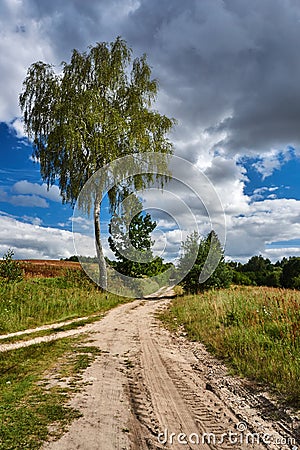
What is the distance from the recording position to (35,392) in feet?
17.2

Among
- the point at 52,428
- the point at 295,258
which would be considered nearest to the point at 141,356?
the point at 52,428

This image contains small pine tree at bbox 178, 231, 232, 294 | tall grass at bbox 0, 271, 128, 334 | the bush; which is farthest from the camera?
small pine tree at bbox 178, 231, 232, 294

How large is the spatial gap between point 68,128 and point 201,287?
44.9 feet

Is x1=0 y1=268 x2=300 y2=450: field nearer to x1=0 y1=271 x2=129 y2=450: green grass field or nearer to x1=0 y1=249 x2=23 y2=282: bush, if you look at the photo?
x1=0 y1=271 x2=129 y2=450: green grass field

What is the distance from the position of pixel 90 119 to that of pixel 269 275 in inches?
1929

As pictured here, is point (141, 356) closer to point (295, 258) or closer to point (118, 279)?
point (118, 279)

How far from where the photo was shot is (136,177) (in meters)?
22.9

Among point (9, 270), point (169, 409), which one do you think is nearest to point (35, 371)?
point (169, 409)

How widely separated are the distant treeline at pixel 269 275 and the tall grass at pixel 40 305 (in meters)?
22.1

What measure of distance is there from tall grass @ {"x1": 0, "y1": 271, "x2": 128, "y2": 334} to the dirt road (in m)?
6.08

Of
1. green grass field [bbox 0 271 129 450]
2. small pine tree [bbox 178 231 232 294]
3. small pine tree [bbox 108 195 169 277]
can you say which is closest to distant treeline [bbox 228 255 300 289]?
small pine tree [bbox 178 231 232 294]

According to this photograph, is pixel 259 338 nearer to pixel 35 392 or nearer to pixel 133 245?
pixel 35 392

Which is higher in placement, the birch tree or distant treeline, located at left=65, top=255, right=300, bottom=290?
the birch tree

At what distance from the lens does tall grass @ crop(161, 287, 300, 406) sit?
5.87m
